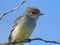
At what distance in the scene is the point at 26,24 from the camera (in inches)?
221

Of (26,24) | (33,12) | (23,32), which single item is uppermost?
(33,12)

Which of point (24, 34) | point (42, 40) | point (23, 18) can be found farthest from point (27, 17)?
point (42, 40)

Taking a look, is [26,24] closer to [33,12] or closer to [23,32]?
[23,32]

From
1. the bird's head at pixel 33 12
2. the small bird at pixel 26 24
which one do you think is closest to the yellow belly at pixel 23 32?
the small bird at pixel 26 24

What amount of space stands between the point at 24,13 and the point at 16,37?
755 mm

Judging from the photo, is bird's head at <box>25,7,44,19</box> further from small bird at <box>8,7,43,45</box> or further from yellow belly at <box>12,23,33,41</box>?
yellow belly at <box>12,23,33,41</box>

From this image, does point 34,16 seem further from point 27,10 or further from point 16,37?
point 16,37

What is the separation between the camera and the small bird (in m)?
5.58

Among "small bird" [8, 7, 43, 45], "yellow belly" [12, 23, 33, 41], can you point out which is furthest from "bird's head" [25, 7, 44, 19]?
"yellow belly" [12, 23, 33, 41]

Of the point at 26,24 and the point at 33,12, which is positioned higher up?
the point at 33,12

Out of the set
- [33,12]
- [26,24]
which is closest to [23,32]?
[26,24]

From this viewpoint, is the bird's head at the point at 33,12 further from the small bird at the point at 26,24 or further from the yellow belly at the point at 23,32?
the yellow belly at the point at 23,32

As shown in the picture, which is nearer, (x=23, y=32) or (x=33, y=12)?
(x=23, y=32)

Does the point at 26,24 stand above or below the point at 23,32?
above
